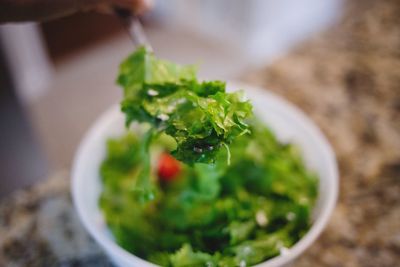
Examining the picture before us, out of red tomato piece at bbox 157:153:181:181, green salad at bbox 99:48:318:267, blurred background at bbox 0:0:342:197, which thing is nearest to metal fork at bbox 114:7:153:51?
green salad at bbox 99:48:318:267

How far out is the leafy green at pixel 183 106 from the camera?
421mm

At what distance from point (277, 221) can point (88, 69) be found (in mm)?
2065

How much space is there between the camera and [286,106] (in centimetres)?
73

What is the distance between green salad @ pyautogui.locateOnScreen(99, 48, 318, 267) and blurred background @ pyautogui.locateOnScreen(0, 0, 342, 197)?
122cm

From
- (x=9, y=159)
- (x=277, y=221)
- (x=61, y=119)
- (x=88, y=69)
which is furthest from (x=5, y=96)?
(x=277, y=221)

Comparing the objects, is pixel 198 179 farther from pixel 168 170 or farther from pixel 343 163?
pixel 343 163

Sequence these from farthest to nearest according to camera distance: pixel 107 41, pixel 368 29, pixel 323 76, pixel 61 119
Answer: pixel 107 41 → pixel 61 119 → pixel 368 29 → pixel 323 76

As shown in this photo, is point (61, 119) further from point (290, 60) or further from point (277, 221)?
point (277, 221)

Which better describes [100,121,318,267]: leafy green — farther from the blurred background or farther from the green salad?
the blurred background

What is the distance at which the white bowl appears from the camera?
1.69ft

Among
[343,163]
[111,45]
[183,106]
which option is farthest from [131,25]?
[111,45]

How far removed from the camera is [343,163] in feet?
2.53

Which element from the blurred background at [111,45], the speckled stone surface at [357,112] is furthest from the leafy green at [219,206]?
the blurred background at [111,45]

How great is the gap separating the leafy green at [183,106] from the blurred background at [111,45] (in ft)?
4.35
